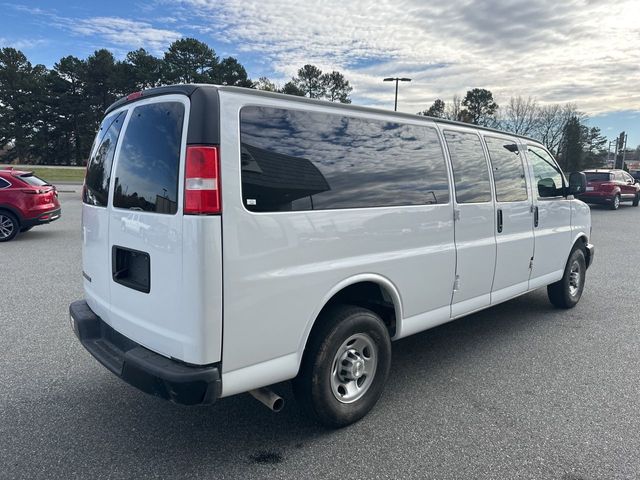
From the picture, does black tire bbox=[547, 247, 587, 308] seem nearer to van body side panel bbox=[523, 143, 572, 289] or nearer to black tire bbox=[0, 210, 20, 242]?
van body side panel bbox=[523, 143, 572, 289]

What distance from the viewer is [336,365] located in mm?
3025

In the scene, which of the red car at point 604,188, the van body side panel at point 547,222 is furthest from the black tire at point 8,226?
the red car at point 604,188

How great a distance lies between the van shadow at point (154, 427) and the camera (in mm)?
2736

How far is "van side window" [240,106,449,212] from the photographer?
8.30 feet

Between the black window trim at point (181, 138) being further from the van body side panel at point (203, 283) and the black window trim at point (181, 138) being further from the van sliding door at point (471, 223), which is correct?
the van sliding door at point (471, 223)

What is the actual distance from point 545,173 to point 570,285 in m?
1.65

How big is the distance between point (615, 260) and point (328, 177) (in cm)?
867

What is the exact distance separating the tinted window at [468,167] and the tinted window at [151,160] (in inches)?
91.5

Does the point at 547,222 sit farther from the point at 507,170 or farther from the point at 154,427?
the point at 154,427

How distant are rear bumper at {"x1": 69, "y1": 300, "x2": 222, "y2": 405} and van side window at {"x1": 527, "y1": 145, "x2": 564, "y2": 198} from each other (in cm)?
410

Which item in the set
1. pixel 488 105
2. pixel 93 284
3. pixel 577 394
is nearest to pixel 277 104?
pixel 93 284

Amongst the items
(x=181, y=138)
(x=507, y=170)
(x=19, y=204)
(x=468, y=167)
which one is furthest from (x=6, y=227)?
(x=507, y=170)

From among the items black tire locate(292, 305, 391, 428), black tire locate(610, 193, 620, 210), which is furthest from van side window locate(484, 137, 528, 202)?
black tire locate(610, 193, 620, 210)

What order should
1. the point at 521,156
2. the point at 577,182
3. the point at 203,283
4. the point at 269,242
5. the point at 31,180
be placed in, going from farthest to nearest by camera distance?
1. the point at 31,180
2. the point at 577,182
3. the point at 521,156
4. the point at 269,242
5. the point at 203,283
